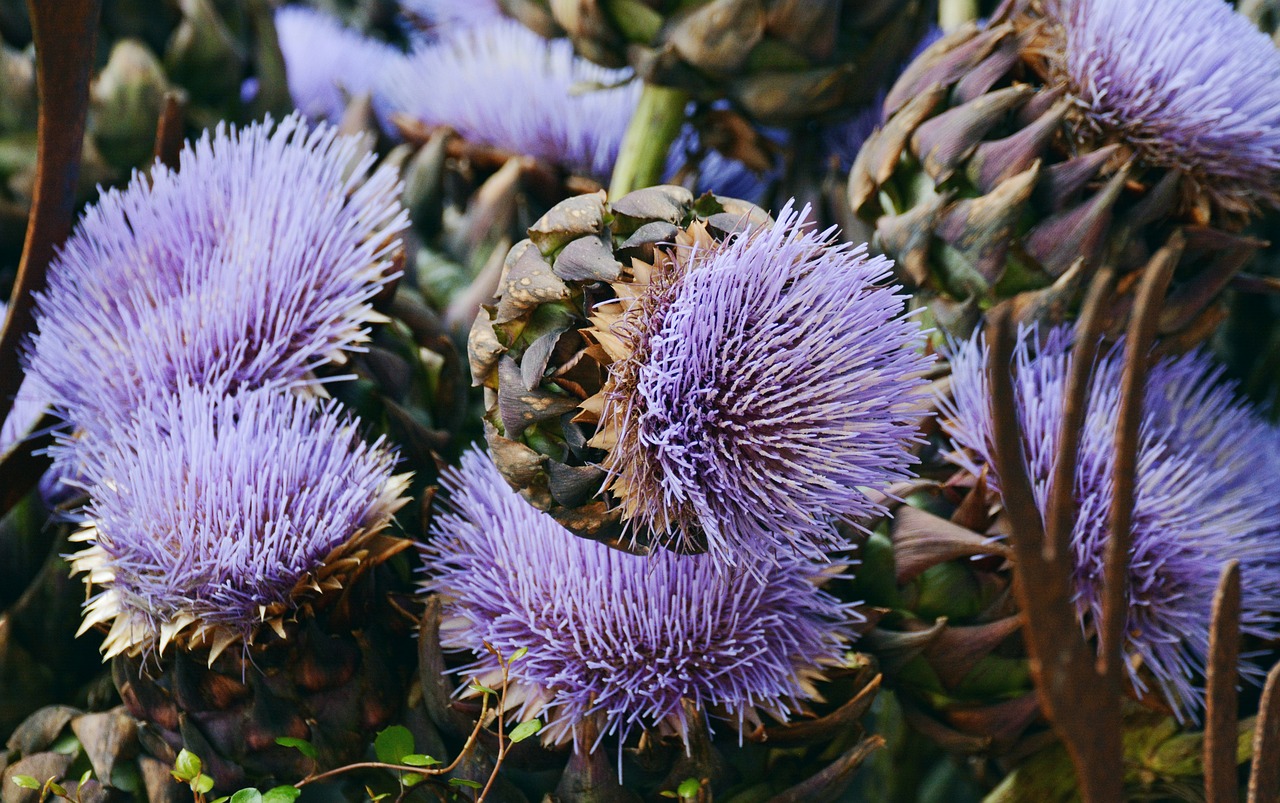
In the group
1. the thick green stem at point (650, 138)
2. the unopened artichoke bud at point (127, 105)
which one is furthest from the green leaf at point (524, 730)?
the unopened artichoke bud at point (127, 105)

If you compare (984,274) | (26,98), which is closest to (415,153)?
(26,98)

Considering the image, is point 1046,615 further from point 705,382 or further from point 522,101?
point 522,101

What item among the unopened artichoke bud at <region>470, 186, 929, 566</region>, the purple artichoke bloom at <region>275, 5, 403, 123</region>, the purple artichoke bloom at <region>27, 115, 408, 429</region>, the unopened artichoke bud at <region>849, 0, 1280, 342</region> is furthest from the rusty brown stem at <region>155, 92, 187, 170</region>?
the unopened artichoke bud at <region>849, 0, 1280, 342</region>

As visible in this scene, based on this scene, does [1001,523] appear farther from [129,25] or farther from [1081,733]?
[129,25]

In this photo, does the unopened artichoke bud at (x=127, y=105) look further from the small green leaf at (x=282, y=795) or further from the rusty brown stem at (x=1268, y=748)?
the rusty brown stem at (x=1268, y=748)

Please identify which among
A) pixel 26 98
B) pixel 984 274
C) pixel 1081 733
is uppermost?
pixel 26 98

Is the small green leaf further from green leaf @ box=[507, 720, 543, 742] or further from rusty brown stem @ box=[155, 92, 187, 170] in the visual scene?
rusty brown stem @ box=[155, 92, 187, 170]
